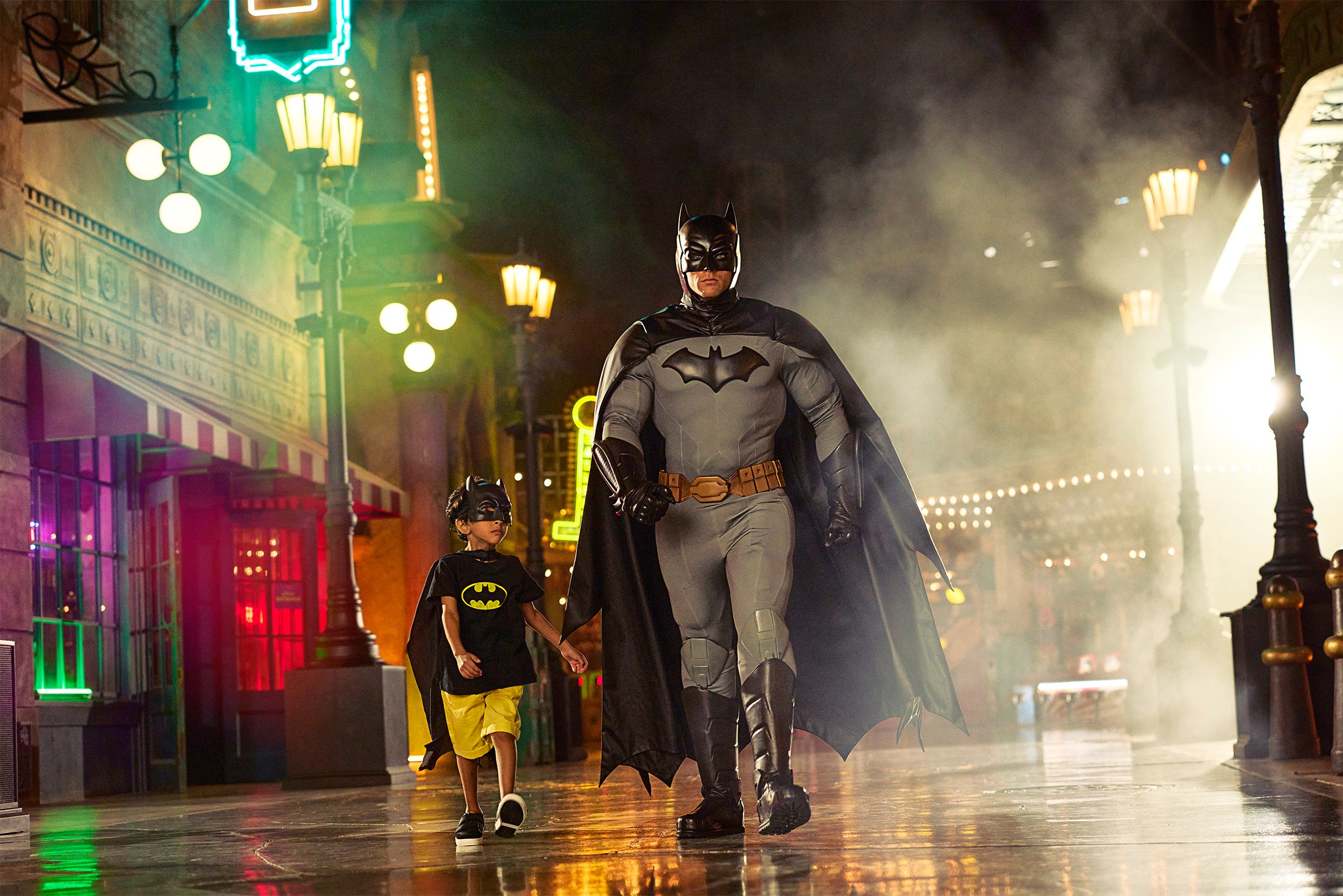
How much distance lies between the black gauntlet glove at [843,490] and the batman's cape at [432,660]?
1526mm

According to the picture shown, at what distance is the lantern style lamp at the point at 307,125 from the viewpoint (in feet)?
37.4

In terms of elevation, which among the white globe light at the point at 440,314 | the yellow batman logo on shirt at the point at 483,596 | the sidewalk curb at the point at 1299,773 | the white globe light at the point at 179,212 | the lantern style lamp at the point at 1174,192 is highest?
the lantern style lamp at the point at 1174,192

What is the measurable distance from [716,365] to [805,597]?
92 cm

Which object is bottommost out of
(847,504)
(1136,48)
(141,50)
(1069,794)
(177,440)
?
(1069,794)

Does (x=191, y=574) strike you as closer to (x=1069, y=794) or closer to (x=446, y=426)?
(x=446, y=426)

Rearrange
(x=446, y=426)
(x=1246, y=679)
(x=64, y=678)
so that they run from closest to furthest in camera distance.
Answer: (x=1246, y=679) < (x=64, y=678) < (x=446, y=426)

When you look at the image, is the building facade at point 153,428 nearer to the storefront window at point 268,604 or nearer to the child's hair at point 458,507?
the storefront window at point 268,604

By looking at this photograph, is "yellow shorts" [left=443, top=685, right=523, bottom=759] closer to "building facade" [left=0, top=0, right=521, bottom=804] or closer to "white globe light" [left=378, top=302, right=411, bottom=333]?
"building facade" [left=0, top=0, right=521, bottom=804]

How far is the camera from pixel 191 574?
45.4 ft

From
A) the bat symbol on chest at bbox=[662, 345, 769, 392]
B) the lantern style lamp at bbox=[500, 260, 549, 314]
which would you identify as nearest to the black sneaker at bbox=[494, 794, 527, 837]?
the bat symbol on chest at bbox=[662, 345, 769, 392]

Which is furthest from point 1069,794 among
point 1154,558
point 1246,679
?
point 1154,558

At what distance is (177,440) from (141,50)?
13.5 feet

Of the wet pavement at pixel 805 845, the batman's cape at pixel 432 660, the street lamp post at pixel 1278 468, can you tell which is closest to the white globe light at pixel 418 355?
the wet pavement at pixel 805 845

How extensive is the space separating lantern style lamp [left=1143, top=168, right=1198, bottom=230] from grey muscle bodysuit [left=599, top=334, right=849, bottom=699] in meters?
10.6
